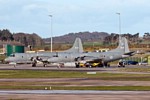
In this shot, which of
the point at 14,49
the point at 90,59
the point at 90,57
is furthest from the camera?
the point at 14,49

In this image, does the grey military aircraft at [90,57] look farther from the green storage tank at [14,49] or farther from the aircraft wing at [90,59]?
the green storage tank at [14,49]

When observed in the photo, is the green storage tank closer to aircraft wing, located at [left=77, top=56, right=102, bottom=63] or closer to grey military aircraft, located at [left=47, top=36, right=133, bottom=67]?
grey military aircraft, located at [left=47, top=36, right=133, bottom=67]

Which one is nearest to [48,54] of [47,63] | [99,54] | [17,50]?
[47,63]

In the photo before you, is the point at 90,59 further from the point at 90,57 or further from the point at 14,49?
the point at 14,49

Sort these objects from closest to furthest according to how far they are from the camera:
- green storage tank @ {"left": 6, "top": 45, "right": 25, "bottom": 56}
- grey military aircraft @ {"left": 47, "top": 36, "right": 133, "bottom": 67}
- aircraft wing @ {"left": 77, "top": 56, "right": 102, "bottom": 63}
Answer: aircraft wing @ {"left": 77, "top": 56, "right": 102, "bottom": 63} → grey military aircraft @ {"left": 47, "top": 36, "right": 133, "bottom": 67} → green storage tank @ {"left": 6, "top": 45, "right": 25, "bottom": 56}

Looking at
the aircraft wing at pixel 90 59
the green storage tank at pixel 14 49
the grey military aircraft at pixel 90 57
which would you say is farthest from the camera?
the green storage tank at pixel 14 49

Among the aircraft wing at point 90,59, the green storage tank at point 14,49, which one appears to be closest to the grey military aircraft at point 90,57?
the aircraft wing at point 90,59

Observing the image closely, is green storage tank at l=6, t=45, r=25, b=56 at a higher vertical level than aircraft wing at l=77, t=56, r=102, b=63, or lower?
higher

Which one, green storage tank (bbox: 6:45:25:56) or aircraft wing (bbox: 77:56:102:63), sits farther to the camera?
green storage tank (bbox: 6:45:25:56)

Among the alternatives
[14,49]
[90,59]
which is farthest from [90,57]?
[14,49]

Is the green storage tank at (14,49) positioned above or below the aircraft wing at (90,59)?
above

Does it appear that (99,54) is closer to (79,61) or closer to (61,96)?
(79,61)

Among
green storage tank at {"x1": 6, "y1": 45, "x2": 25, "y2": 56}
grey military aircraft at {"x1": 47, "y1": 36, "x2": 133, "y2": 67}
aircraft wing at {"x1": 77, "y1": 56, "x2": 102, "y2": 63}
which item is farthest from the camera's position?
green storage tank at {"x1": 6, "y1": 45, "x2": 25, "y2": 56}

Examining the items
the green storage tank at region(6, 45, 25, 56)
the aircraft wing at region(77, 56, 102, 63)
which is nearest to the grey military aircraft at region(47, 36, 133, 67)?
the aircraft wing at region(77, 56, 102, 63)
